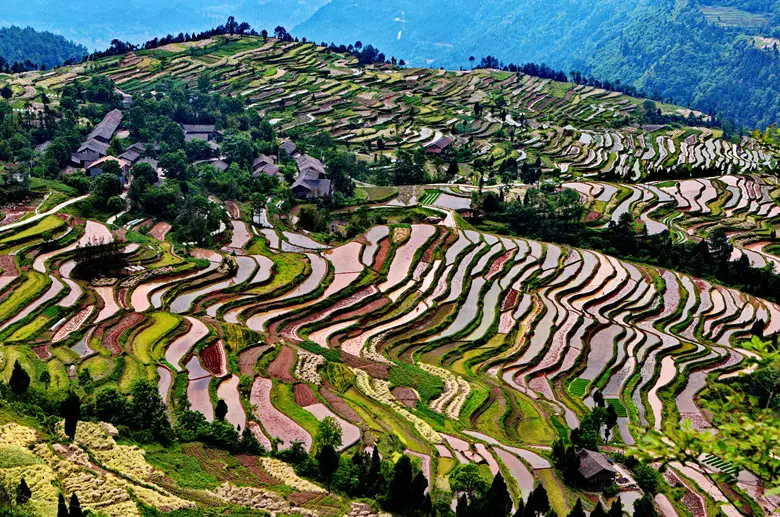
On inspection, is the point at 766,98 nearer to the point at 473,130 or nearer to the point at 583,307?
the point at 473,130

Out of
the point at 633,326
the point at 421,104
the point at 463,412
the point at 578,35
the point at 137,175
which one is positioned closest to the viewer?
the point at 463,412

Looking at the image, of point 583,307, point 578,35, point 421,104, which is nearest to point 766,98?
point 578,35

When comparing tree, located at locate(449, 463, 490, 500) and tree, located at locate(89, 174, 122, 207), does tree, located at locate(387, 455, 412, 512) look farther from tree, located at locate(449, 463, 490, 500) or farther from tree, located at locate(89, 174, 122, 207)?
tree, located at locate(89, 174, 122, 207)

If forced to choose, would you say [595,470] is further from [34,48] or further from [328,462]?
[34,48]

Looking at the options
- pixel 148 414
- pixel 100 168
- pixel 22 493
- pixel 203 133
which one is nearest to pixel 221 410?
pixel 148 414

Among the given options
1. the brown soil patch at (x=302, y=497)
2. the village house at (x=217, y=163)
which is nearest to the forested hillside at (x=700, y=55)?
the village house at (x=217, y=163)

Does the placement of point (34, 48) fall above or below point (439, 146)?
above
